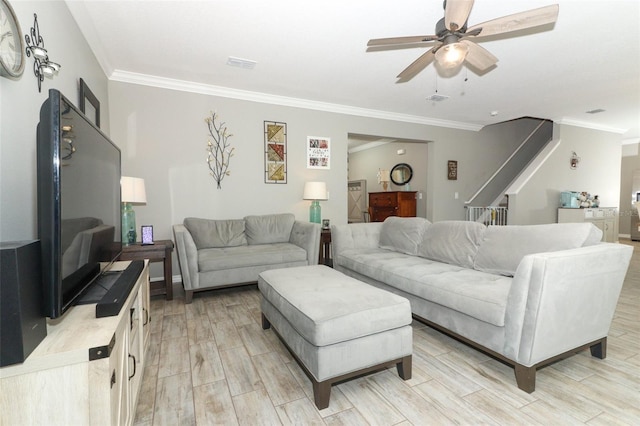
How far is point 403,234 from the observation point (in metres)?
3.30

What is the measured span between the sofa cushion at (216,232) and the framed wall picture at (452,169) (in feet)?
13.7

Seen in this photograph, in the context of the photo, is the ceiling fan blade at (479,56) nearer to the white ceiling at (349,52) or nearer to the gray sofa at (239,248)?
the white ceiling at (349,52)

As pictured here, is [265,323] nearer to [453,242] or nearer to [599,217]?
[453,242]

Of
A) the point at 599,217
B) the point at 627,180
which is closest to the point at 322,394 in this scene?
the point at 599,217

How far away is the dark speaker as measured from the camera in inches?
33.0

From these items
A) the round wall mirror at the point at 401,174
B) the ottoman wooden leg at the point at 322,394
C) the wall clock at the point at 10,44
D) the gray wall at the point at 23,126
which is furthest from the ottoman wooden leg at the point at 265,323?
the round wall mirror at the point at 401,174

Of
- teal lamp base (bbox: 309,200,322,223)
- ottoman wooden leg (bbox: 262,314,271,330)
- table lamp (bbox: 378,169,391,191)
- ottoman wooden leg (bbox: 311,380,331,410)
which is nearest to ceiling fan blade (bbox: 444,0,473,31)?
ottoman wooden leg (bbox: 311,380,331,410)

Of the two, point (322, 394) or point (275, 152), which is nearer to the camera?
point (322, 394)

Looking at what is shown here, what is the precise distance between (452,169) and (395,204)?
4.23ft

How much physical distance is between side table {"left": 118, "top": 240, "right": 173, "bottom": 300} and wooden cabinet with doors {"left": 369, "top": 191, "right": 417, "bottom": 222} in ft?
14.4

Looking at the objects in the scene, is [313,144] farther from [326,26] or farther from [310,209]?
[326,26]

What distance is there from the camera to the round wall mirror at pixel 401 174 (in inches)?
265

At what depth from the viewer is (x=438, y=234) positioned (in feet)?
9.62

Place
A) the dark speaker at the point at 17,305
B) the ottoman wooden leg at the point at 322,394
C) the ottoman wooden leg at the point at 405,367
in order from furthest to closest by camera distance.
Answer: the ottoman wooden leg at the point at 405,367, the ottoman wooden leg at the point at 322,394, the dark speaker at the point at 17,305
